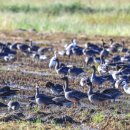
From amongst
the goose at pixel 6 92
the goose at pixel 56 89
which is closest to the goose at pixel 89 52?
the goose at pixel 56 89

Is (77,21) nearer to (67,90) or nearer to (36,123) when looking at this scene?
(67,90)

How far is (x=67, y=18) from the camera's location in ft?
110

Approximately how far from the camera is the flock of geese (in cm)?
1428

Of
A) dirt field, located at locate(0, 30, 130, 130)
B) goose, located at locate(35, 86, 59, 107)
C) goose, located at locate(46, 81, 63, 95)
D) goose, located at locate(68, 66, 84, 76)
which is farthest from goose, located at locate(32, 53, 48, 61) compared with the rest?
goose, located at locate(35, 86, 59, 107)

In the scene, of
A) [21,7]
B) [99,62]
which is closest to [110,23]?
[21,7]

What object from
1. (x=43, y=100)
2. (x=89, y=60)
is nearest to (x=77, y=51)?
(x=89, y=60)

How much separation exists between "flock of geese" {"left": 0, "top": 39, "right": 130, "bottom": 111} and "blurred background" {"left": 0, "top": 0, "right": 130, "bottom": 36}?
5.03 metres

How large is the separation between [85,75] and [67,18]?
48.1ft

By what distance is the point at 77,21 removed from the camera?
32875mm

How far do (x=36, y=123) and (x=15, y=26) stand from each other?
21044 mm

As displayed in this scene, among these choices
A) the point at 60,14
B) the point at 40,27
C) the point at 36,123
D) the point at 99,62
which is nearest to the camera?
the point at 36,123

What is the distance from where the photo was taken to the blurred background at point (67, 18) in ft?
104

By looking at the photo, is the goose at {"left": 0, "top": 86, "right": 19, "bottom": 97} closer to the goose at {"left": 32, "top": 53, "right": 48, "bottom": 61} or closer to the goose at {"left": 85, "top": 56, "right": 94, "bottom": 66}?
the goose at {"left": 85, "top": 56, "right": 94, "bottom": 66}

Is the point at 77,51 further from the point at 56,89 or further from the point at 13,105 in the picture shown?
the point at 13,105
